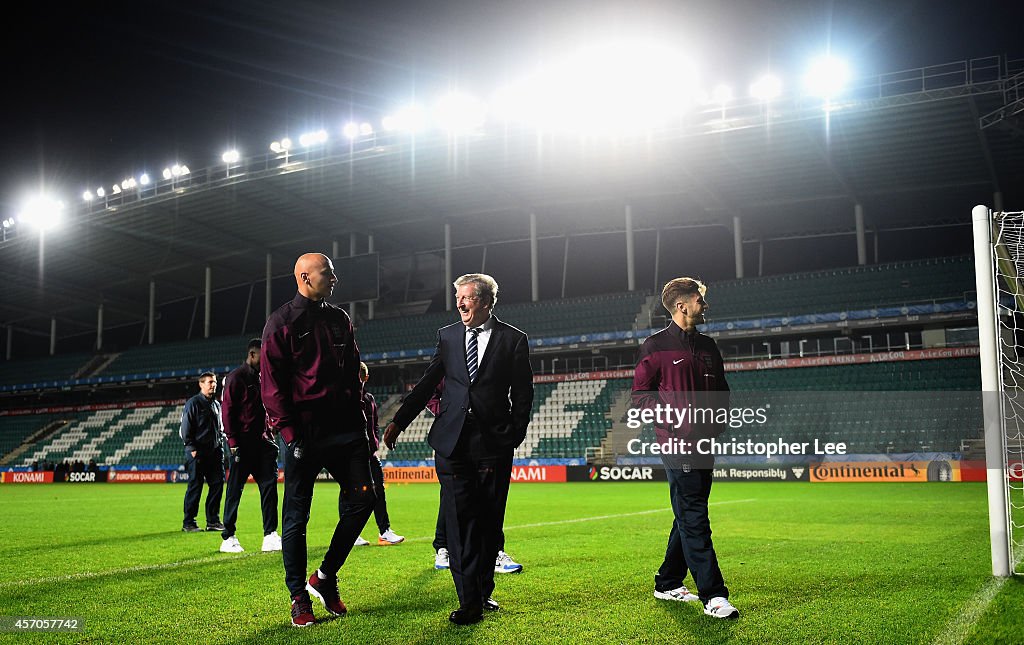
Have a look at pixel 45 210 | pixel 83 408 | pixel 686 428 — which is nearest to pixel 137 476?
pixel 83 408

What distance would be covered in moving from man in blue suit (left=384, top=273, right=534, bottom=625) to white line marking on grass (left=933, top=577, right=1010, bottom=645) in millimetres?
2403

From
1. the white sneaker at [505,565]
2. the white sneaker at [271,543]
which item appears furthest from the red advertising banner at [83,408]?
the white sneaker at [505,565]

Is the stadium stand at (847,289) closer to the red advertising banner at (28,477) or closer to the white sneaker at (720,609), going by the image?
the red advertising banner at (28,477)

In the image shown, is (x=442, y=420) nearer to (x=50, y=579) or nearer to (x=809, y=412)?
(x=50, y=579)

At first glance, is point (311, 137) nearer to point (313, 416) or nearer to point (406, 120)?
point (406, 120)

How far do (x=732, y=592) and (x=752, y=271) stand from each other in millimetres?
32365

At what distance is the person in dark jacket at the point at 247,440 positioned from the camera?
8352 millimetres

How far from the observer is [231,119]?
110 ft

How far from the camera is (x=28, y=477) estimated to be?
1336 inches

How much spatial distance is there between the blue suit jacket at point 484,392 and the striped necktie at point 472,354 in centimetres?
3

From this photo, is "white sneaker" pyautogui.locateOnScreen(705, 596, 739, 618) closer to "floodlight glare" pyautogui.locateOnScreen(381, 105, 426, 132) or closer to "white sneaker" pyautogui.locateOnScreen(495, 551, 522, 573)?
"white sneaker" pyautogui.locateOnScreen(495, 551, 522, 573)

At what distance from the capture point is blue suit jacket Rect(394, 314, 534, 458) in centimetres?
491

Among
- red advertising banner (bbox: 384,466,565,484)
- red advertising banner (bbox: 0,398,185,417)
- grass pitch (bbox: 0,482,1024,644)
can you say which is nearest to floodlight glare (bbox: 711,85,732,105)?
red advertising banner (bbox: 384,466,565,484)

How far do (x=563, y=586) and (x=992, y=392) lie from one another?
130 inches
